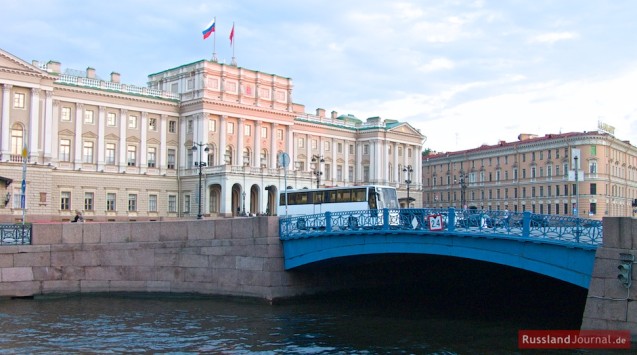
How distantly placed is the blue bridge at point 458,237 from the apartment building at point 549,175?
5749cm

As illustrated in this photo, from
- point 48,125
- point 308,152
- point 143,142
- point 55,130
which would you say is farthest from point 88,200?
point 308,152

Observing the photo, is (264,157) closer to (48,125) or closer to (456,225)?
(48,125)

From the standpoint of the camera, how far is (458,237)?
2291cm

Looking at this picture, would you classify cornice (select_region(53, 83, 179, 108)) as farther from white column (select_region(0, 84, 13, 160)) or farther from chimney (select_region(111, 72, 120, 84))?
white column (select_region(0, 84, 13, 160))

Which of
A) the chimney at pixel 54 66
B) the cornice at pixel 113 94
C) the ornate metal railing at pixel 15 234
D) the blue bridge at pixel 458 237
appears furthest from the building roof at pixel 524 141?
the ornate metal railing at pixel 15 234

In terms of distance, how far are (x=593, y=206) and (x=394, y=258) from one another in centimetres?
7096

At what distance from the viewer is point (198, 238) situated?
28938 mm

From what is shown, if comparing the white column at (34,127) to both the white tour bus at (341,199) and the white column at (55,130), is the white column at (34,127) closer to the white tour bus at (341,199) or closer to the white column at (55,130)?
the white column at (55,130)

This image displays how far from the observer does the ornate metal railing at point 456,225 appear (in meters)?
19.9

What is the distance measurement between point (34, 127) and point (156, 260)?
39925 mm

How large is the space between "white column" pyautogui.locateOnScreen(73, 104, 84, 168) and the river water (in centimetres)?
4452

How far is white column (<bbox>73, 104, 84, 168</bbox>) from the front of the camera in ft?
229

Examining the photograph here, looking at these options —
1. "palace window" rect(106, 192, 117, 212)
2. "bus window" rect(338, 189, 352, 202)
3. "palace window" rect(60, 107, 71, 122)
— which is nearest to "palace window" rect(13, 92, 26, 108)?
"palace window" rect(60, 107, 71, 122)

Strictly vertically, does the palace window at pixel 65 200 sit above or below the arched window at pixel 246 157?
below
